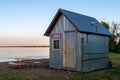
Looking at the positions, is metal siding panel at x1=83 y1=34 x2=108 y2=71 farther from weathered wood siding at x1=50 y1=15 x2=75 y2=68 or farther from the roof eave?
the roof eave

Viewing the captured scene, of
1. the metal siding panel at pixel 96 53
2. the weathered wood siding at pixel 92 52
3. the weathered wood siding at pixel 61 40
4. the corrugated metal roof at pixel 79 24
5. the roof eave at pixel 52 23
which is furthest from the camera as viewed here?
the roof eave at pixel 52 23

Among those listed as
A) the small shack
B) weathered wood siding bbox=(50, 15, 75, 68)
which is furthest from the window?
weathered wood siding bbox=(50, 15, 75, 68)

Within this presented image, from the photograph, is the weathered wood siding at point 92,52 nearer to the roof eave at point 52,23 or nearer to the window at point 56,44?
the window at point 56,44

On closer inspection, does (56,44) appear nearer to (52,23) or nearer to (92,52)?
(52,23)

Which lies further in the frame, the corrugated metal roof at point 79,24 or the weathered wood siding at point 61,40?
the weathered wood siding at point 61,40

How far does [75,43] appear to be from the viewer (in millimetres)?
13352

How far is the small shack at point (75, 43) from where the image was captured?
520 inches

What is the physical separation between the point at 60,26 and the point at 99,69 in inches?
163

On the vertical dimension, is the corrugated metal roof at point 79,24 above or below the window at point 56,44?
above

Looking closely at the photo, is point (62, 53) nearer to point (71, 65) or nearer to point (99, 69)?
point (71, 65)

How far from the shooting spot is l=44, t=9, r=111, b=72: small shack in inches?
520

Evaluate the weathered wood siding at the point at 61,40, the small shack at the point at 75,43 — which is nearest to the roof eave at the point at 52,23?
the small shack at the point at 75,43

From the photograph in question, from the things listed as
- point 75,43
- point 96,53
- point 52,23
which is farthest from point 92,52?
point 52,23

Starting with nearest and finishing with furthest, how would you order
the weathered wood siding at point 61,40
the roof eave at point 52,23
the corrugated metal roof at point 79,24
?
the corrugated metal roof at point 79,24
the weathered wood siding at point 61,40
the roof eave at point 52,23
